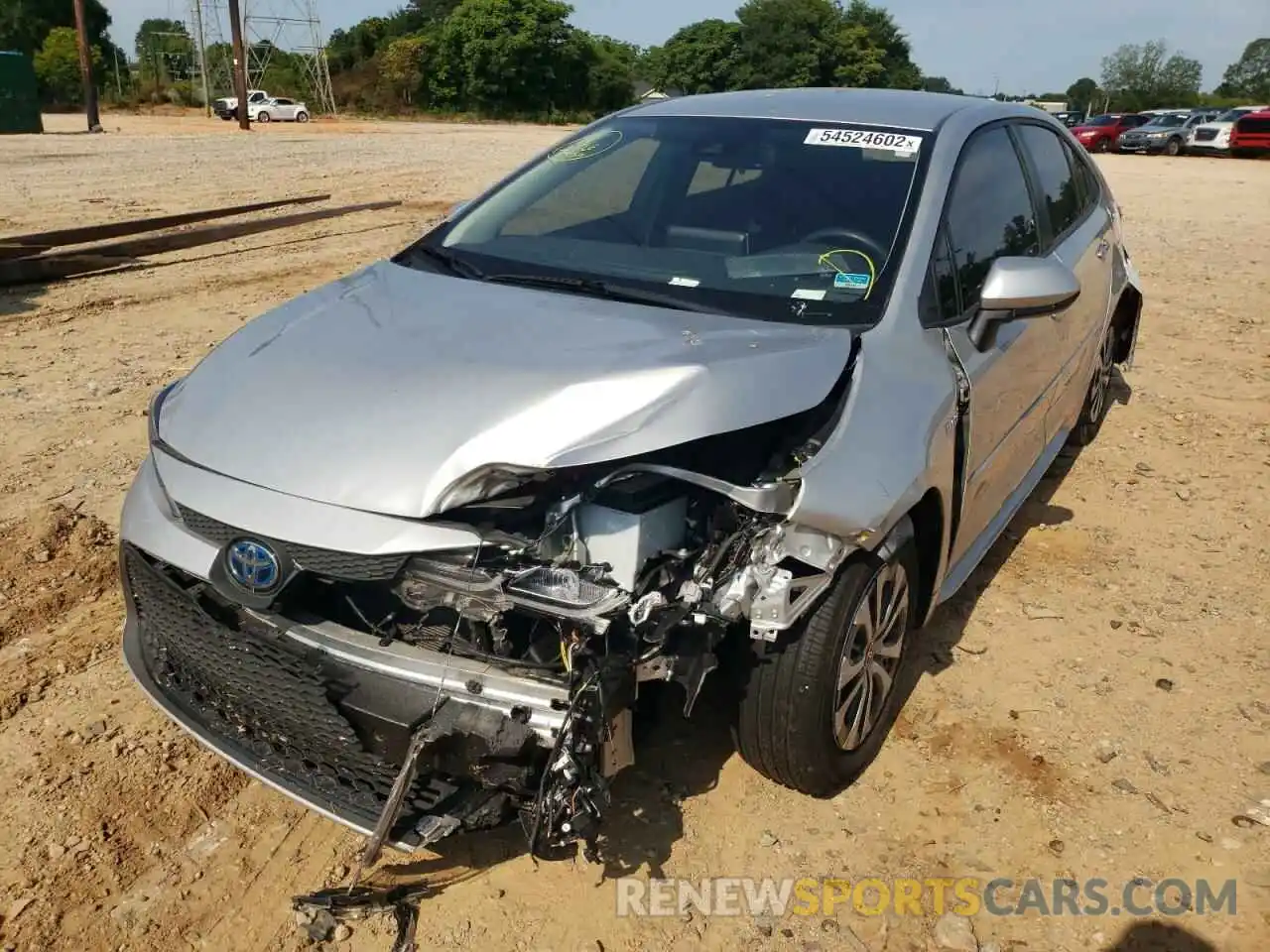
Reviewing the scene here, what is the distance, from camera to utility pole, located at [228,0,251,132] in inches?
1332

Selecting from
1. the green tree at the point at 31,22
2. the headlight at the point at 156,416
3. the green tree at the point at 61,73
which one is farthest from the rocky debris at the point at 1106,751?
the green tree at the point at 31,22

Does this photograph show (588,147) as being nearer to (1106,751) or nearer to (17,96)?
(1106,751)

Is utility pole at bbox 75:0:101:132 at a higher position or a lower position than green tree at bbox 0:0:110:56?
lower

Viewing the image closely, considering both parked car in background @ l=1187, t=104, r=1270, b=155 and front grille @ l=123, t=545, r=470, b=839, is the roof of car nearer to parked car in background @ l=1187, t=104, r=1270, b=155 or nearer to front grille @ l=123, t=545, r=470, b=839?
front grille @ l=123, t=545, r=470, b=839

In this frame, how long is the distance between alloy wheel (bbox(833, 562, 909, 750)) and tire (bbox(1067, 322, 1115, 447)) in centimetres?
271

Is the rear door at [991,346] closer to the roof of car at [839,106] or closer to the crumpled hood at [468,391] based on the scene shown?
the roof of car at [839,106]

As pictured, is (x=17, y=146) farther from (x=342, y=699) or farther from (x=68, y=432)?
(x=342, y=699)

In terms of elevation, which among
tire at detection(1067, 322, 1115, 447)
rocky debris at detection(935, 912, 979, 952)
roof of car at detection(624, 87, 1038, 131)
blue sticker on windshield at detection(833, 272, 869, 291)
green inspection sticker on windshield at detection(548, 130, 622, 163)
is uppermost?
roof of car at detection(624, 87, 1038, 131)

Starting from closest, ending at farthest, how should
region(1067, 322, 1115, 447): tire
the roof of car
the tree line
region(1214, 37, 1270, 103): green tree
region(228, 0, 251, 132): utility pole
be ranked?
the roof of car
region(1067, 322, 1115, 447): tire
region(228, 0, 251, 132): utility pole
the tree line
region(1214, 37, 1270, 103): green tree

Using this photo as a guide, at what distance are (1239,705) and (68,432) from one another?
508cm

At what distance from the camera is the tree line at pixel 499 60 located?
194 feet

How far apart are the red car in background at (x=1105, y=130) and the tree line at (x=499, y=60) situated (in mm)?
13147

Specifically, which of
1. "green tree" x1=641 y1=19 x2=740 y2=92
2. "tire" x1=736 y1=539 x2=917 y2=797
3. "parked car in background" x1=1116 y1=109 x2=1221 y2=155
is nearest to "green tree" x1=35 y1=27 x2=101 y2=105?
"green tree" x1=641 y1=19 x2=740 y2=92

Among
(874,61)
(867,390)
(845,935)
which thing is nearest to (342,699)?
(845,935)
